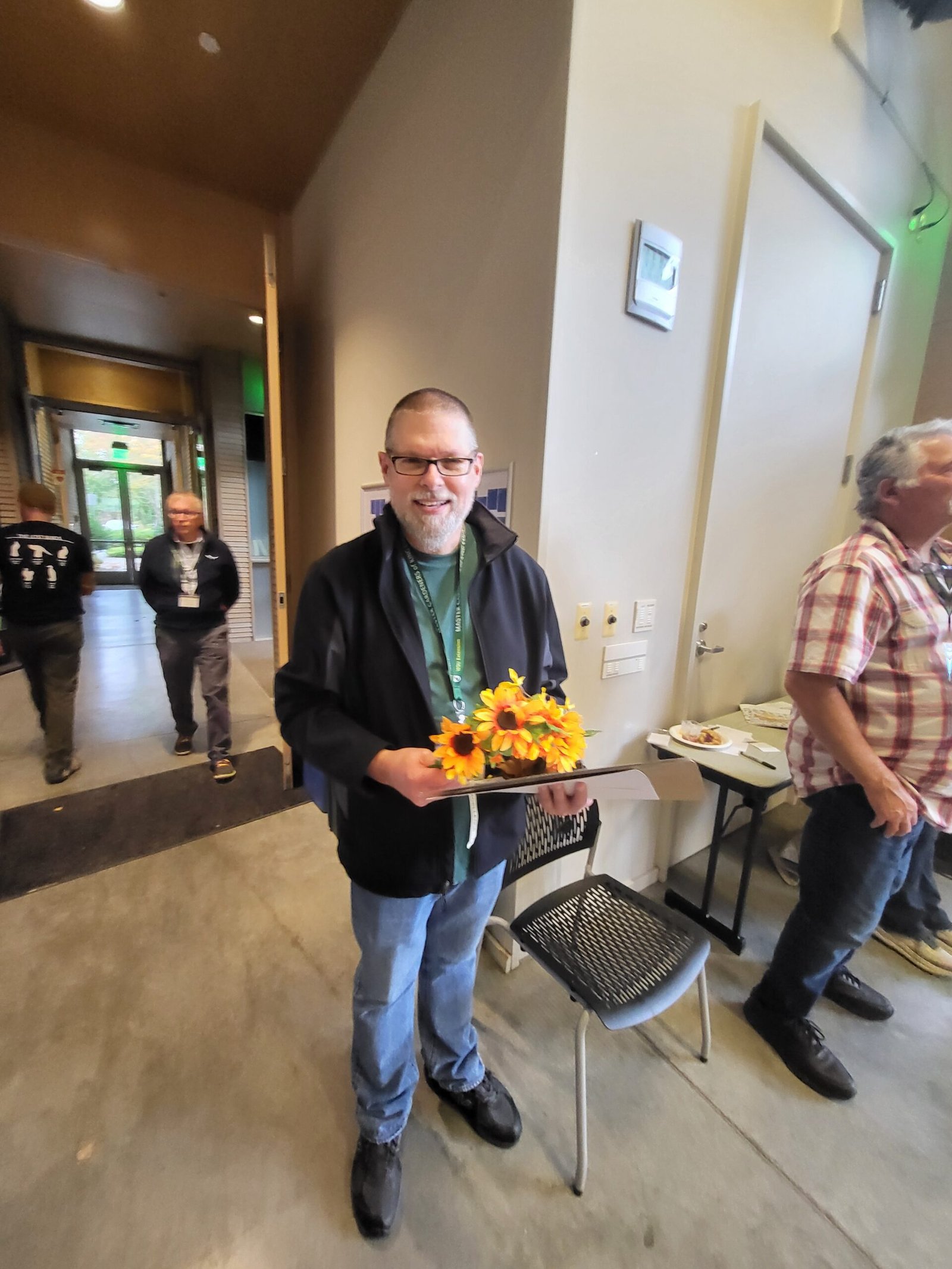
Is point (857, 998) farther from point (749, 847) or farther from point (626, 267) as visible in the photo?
point (626, 267)

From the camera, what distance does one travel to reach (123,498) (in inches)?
355

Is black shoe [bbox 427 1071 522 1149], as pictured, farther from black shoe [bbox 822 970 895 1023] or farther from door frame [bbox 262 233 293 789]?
door frame [bbox 262 233 293 789]

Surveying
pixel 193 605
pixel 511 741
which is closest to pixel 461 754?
pixel 511 741

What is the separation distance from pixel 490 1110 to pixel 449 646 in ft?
3.99

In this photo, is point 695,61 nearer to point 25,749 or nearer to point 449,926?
point 449,926

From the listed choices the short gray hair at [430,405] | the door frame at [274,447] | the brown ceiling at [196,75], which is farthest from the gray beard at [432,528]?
the brown ceiling at [196,75]

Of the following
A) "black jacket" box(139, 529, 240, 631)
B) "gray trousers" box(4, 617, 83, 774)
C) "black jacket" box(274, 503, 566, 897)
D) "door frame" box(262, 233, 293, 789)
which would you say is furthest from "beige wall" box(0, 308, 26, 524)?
"black jacket" box(274, 503, 566, 897)

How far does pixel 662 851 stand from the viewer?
224cm

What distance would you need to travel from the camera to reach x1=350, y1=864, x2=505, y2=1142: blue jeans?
104 centimetres

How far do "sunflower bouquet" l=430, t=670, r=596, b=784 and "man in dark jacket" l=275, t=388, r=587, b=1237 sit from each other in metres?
0.12

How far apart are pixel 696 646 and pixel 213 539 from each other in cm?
279

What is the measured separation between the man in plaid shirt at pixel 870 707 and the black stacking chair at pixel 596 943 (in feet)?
1.29

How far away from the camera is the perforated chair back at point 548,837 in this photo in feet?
4.53

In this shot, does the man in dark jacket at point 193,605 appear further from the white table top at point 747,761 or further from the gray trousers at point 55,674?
the white table top at point 747,761
